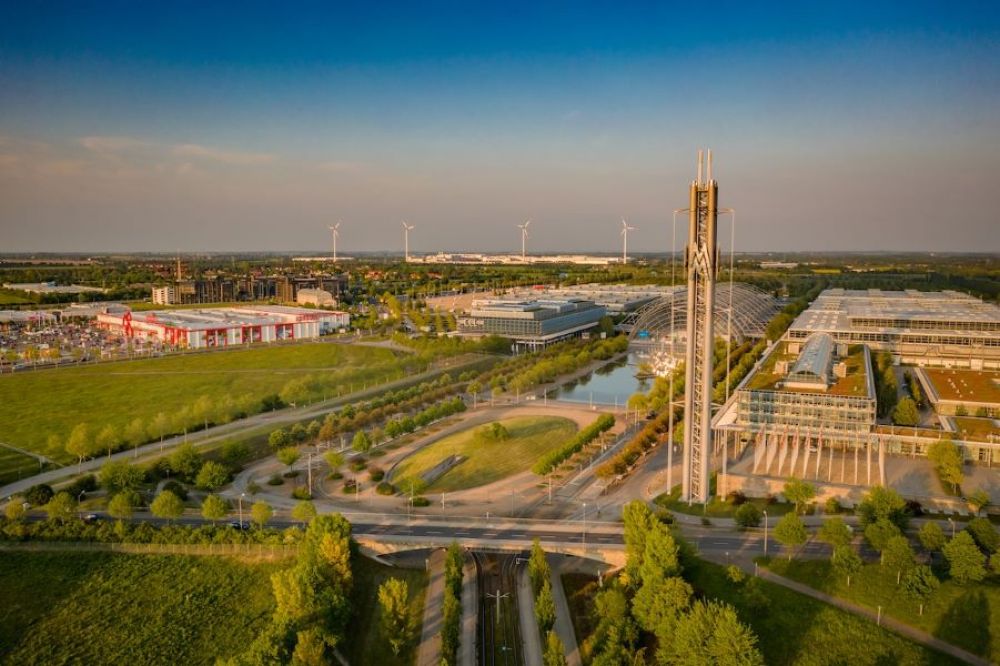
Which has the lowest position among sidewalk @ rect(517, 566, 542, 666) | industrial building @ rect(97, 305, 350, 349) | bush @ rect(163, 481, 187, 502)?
sidewalk @ rect(517, 566, 542, 666)

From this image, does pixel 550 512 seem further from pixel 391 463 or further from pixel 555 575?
pixel 391 463

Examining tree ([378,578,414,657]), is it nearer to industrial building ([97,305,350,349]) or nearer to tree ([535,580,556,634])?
tree ([535,580,556,634])

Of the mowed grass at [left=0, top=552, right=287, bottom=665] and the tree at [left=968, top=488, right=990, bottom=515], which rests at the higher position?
the tree at [left=968, top=488, right=990, bottom=515]

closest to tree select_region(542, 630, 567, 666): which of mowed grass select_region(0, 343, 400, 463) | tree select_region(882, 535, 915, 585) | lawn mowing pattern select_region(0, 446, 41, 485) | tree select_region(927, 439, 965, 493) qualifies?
tree select_region(882, 535, 915, 585)

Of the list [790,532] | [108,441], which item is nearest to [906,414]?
[790,532]

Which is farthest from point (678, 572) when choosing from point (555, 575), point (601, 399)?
point (601, 399)

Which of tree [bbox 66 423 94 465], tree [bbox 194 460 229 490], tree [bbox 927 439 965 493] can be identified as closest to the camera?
tree [bbox 927 439 965 493]
